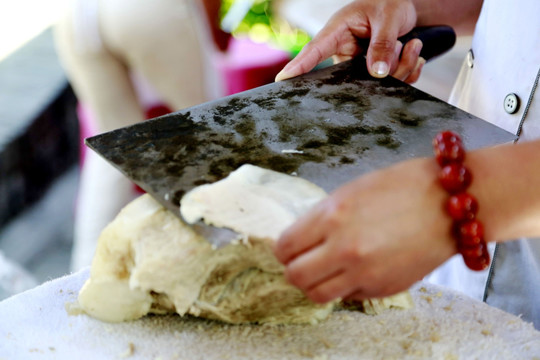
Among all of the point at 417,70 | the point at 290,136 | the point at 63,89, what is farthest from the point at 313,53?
the point at 63,89

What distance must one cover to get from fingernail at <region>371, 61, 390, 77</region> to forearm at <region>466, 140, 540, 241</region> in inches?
20.9

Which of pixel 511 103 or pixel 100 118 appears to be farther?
pixel 100 118

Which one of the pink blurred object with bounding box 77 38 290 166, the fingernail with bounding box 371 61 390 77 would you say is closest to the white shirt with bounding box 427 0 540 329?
the fingernail with bounding box 371 61 390 77

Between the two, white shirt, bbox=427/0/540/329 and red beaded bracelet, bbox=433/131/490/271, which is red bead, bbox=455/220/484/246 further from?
white shirt, bbox=427/0/540/329

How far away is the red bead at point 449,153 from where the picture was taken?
2.19 feet

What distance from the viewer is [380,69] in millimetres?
1179

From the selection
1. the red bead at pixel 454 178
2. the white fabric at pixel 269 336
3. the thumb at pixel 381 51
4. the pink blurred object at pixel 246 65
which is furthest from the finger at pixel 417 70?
the pink blurred object at pixel 246 65

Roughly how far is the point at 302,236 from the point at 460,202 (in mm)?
194

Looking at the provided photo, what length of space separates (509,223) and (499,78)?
598 mm

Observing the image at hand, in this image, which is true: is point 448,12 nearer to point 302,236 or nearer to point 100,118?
point 302,236

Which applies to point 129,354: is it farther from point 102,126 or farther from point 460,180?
point 102,126

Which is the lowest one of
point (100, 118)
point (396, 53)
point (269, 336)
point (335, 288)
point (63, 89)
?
point (63, 89)

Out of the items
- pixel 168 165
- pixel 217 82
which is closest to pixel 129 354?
pixel 168 165

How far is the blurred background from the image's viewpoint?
213 cm
